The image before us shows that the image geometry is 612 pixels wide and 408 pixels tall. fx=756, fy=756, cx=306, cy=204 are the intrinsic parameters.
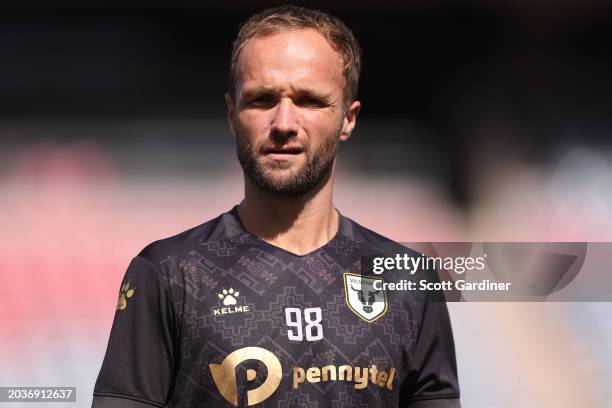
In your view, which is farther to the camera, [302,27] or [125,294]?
[302,27]

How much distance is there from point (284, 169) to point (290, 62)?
0.26 m

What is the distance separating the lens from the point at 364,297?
1.85 meters

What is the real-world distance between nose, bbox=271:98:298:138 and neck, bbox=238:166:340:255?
0.18 meters

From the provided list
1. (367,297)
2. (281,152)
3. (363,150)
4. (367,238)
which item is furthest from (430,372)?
(363,150)

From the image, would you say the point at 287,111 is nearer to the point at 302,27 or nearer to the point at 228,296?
the point at 302,27

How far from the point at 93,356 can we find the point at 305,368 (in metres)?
1.90

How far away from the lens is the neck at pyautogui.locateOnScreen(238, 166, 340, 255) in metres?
1.90

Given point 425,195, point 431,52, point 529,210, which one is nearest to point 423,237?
point 425,195

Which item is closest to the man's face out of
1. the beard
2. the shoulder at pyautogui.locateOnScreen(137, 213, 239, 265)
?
the beard

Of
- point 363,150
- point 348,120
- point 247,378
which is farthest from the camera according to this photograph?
point 363,150

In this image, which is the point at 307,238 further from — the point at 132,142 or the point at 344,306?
the point at 132,142

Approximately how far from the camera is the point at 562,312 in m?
3.40

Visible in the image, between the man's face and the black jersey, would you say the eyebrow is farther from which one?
the black jersey

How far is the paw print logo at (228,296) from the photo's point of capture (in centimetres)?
177
